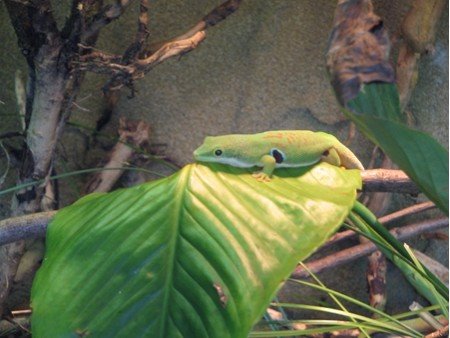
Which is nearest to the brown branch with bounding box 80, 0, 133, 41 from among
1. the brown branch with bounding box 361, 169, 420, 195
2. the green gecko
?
the green gecko

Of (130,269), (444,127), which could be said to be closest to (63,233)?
(130,269)

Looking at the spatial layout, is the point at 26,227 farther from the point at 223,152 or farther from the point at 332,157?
the point at 332,157

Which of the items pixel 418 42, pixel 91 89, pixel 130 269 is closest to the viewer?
pixel 130 269

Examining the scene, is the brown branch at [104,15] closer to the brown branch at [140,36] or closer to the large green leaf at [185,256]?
the brown branch at [140,36]

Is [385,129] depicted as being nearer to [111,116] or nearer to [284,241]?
[284,241]

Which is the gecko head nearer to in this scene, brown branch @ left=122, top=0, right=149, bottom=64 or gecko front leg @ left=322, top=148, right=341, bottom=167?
gecko front leg @ left=322, top=148, right=341, bottom=167

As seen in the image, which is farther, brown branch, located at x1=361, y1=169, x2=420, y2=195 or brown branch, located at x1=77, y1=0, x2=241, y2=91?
brown branch, located at x1=77, y1=0, x2=241, y2=91
